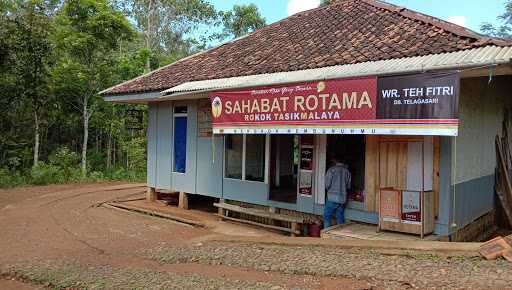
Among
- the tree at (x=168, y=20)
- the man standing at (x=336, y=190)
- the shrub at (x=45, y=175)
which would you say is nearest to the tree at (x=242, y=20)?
the tree at (x=168, y=20)

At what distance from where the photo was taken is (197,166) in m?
12.0

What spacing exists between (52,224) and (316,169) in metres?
6.30

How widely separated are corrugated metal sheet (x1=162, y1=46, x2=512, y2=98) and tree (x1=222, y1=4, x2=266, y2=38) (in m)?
19.5

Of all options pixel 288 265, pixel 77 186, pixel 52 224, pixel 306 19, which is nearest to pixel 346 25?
pixel 306 19

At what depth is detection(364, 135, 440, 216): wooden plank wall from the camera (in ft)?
26.7

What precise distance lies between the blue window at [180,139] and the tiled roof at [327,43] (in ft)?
3.27

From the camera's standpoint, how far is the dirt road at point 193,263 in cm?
551

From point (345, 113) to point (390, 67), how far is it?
3.39 ft

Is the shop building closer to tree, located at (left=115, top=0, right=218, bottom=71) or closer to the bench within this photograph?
the bench

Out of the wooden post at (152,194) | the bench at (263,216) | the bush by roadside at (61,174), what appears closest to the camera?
the bench at (263,216)

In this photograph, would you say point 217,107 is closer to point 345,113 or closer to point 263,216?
point 263,216

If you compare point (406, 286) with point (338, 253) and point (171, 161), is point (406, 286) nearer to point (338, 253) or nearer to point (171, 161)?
point (338, 253)

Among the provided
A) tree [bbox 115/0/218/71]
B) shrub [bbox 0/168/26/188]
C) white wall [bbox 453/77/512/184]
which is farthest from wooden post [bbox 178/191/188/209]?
tree [bbox 115/0/218/71]

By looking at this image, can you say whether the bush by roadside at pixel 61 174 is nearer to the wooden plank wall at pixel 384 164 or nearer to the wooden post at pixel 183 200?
the wooden post at pixel 183 200
